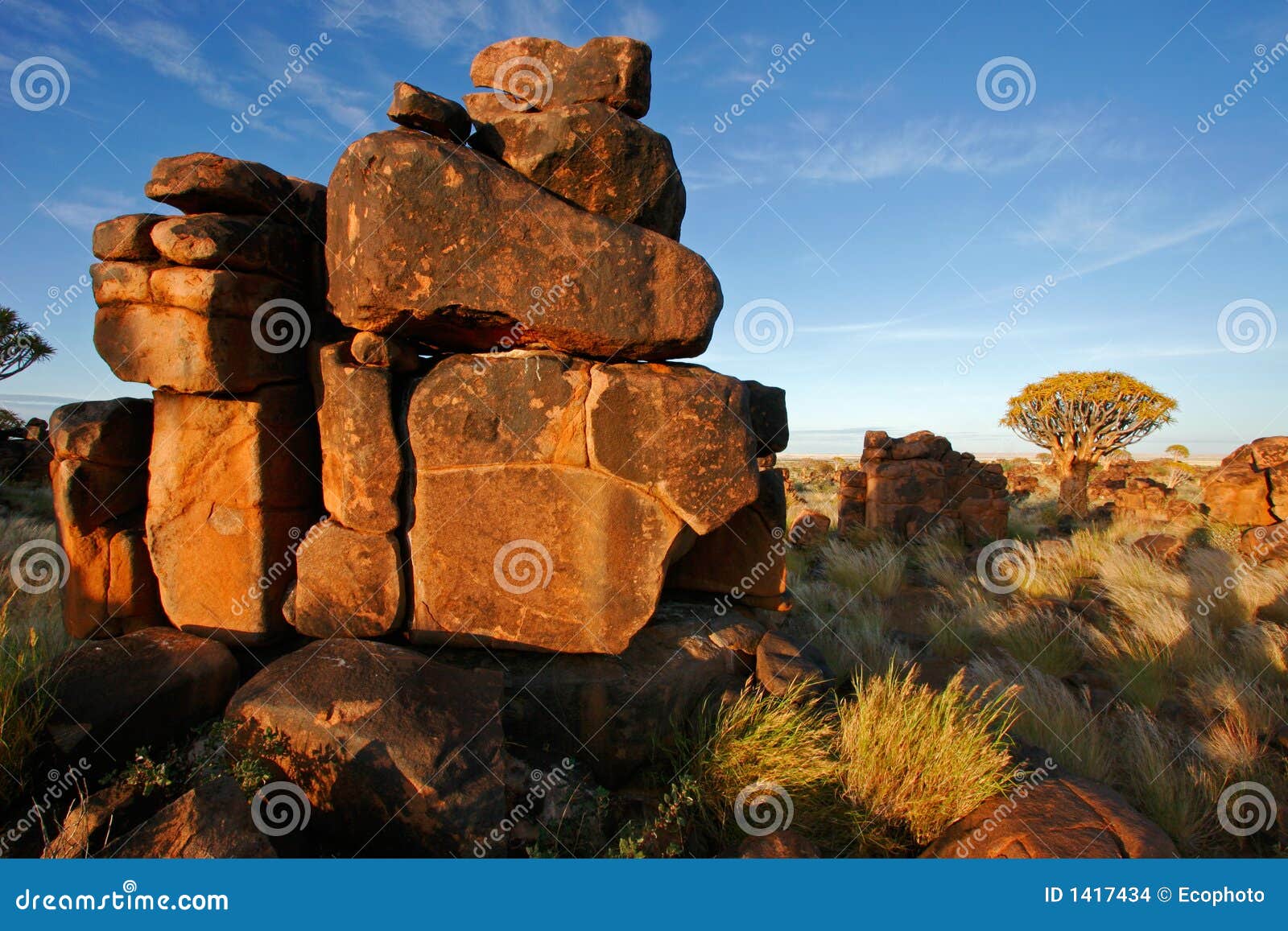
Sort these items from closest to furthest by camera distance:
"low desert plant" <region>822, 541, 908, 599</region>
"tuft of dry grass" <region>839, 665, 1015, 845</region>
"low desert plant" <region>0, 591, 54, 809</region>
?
"low desert plant" <region>0, 591, 54, 809</region> < "tuft of dry grass" <region>839, 665, 1015, 845</region> < "low desert plant" <region>822, 541, 908, 599</region>

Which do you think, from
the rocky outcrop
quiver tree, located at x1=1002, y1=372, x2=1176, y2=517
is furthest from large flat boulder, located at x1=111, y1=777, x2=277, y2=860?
quiver tree, located at x1=1002, y1=372, x2=1176, y2=517

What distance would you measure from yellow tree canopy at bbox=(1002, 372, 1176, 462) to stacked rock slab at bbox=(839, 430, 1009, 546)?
33.7ft

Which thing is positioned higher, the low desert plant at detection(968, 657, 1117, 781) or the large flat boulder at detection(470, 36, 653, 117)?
the large flat boulder at detection(470, 36, 653, 117)

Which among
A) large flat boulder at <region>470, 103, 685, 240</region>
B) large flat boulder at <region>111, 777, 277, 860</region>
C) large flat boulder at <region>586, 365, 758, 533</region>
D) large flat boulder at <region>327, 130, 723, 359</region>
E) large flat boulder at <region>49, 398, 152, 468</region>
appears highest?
large flat boulder at <region>470, 103, 685, 240</region>

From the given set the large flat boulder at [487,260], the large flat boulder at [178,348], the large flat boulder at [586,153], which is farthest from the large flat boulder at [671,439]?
the large flat boulder at [178,348]

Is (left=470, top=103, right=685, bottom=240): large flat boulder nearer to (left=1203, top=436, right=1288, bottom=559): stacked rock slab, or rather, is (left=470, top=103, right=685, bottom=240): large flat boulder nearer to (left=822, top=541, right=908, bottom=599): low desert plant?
Result: (left=822, top=541, right=908, bottom=599): low desert plant

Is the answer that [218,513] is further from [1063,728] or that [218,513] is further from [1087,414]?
[1087,414]

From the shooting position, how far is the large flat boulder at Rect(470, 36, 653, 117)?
4520 millimetres

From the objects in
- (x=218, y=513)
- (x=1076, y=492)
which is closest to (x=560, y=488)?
(x=218, y=513)

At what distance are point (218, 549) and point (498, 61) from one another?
3.78m

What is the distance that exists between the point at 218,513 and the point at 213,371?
36.4 inches

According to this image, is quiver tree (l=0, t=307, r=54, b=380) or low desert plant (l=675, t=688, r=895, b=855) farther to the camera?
quiver tree (l=0, t=307, r=54, b=380)

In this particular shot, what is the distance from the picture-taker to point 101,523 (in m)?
4.70

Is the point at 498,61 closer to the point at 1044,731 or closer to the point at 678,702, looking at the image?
the point at 678,702
